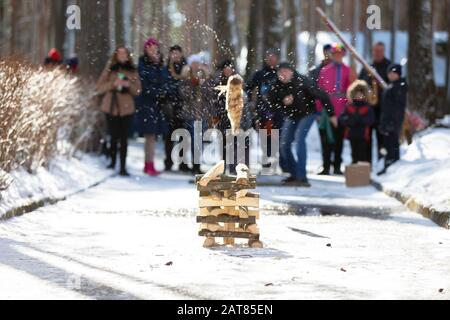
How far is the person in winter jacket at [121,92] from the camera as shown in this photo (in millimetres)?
19922

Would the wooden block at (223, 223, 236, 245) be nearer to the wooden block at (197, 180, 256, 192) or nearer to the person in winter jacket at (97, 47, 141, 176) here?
the wooden block at (197, 180, 256, 192)

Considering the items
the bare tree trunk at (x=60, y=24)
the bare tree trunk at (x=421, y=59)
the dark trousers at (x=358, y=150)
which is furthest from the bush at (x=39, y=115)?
the bare tree trunk at (x=60, y=24)

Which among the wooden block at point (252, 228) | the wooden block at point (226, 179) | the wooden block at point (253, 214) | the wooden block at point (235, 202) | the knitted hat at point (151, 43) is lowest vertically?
the wooden block at point (252, 228)

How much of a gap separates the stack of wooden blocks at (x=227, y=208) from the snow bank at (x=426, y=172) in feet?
10.3

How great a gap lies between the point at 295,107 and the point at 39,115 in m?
4.66

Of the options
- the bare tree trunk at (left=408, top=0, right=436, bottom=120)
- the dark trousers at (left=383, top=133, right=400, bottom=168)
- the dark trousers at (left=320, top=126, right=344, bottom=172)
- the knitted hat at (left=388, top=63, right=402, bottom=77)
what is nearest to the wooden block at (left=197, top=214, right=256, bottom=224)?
the knitted hat at (left=388, top=63, right=402, bottom=77)

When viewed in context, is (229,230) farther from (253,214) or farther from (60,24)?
(60,24)

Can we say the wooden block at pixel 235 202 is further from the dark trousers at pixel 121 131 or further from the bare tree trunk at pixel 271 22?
the bare tree trunk at pixel 271 22

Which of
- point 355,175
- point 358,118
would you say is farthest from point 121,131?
point 355,175

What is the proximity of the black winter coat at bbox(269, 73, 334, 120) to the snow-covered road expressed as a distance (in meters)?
3.42

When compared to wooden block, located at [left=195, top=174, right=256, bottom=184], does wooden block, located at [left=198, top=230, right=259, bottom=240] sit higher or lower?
lower

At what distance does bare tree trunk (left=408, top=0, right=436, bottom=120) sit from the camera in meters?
26.8
